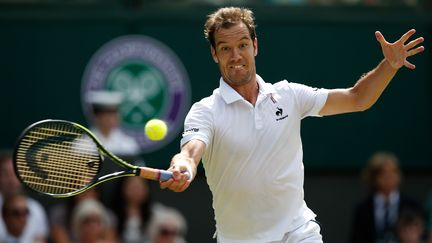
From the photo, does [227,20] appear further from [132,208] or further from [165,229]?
[132,208]

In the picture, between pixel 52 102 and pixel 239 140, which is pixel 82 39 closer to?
pixel 52 102

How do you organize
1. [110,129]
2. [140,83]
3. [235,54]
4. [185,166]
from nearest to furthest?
[185,166], [235,54], [110,129], [140,83]

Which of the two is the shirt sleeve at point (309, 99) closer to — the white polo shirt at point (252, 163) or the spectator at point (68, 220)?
the white polo shirt at point (252, 163)

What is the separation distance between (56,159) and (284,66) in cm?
509

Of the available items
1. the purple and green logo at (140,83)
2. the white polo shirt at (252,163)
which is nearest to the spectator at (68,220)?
the purple and green logo at (140,83)

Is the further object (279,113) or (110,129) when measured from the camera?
(110,129)

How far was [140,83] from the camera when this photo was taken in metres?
10.9

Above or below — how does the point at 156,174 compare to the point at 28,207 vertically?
above

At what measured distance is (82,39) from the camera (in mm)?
10898

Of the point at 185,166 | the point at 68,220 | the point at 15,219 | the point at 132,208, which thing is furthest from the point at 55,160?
the point at 132,208

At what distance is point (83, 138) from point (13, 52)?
447cm

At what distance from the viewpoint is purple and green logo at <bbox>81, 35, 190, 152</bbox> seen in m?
10.8

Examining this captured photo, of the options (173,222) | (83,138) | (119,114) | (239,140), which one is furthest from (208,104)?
(119,114)

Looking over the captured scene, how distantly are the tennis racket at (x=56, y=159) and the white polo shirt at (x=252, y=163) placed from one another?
0.60 metres
